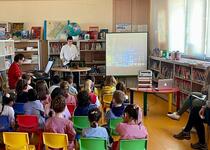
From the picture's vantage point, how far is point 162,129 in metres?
5.79

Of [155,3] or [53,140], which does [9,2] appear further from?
[53,140]

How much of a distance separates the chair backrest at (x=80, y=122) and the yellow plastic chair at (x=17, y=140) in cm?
73

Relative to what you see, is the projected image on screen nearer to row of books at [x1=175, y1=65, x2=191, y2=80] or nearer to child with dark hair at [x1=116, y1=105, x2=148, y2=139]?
row of books at [x1=175, y1=65, x2=191, y2=80]

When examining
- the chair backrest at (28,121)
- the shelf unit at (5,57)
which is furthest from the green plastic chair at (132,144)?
the shelf unit at (5,57)

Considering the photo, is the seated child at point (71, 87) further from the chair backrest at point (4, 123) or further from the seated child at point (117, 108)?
the chair backrest at point (4, 123)

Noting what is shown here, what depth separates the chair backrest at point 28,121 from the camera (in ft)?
13.0

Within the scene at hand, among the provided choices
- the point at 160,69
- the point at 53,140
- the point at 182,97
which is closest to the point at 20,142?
the point at 53,140

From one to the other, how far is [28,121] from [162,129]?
2731 millimetres

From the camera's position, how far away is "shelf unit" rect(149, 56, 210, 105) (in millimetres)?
6586

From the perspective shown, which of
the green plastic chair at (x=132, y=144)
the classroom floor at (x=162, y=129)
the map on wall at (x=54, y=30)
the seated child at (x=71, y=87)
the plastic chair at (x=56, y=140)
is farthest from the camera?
the map on wall at (x=54, y=30)

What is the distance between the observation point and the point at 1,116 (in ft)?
13.5

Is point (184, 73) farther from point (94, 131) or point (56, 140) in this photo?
point (56, 140)

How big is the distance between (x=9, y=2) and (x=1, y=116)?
6939 millimetres

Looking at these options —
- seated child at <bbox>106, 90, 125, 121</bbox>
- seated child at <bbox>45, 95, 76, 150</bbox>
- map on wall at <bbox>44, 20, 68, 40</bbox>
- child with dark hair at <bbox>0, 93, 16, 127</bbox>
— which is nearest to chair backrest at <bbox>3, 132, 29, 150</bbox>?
seated child at <bbox>45, 95, 76, 150</bbox>
